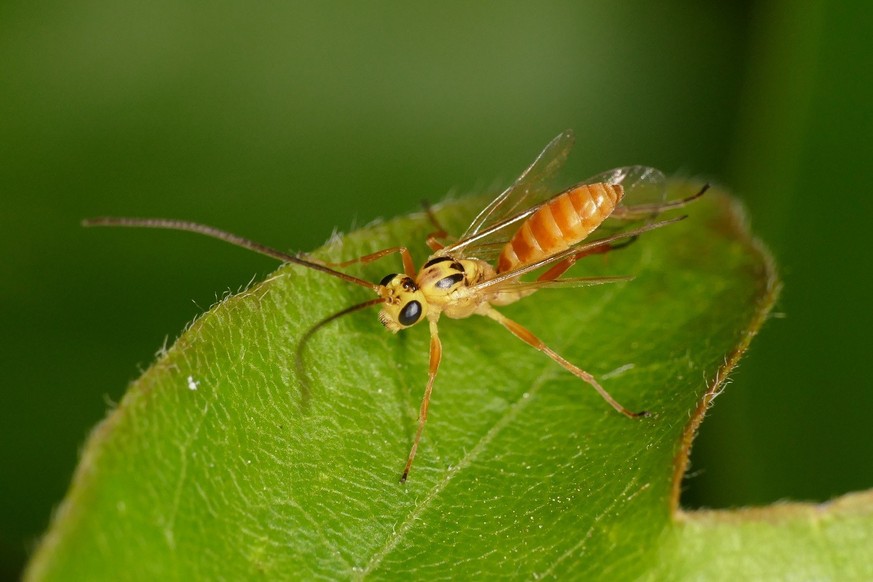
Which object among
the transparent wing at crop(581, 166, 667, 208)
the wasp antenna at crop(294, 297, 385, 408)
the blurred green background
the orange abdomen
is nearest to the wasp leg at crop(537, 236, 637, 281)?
→ the orange abdomen

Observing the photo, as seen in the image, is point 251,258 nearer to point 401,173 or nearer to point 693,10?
point 401,173

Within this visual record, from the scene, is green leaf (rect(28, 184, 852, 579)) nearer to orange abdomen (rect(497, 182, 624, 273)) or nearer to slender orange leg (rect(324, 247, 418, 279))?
slender orange leg (rect(324, 247, 418, 279))

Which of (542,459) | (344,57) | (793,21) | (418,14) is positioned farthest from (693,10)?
(542,459)

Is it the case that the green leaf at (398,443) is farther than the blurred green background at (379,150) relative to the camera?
No

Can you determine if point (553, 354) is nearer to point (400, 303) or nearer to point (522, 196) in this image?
point (400, 303)

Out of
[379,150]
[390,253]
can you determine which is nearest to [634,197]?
[390,253]

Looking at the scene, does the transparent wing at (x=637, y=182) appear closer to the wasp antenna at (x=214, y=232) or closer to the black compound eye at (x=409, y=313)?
the black compound eye at (x=409, y=313)

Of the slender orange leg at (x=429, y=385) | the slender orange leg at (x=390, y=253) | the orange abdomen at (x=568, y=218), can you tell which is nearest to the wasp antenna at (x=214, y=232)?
the slender orange leg at (x=390, y=253)

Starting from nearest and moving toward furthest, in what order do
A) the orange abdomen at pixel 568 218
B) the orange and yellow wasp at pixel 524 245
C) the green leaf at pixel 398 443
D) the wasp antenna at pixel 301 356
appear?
the green leaf at pixel 398 443 → the wasp antenna at pixel 301 356 → the orange and yellow wasp at pixel 524 245 → the orange abdomen at pixel 568 218
